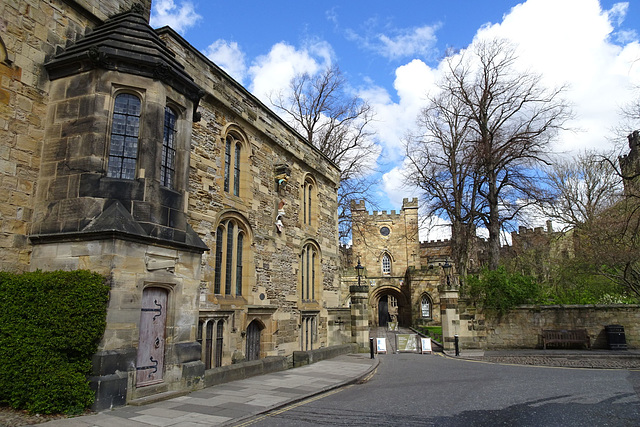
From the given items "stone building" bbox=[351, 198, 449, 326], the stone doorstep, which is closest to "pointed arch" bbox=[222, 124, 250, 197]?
the stone doorstep

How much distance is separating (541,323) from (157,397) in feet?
56.0

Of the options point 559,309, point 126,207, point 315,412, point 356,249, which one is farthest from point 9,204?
point 356,249

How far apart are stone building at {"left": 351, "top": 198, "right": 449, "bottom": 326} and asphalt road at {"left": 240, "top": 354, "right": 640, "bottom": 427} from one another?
83.9ft

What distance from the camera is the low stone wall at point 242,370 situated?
9.93 meters

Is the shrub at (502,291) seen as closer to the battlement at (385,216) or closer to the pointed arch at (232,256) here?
the pointed arch at (232,256)

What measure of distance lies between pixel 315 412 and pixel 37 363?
4663 mm

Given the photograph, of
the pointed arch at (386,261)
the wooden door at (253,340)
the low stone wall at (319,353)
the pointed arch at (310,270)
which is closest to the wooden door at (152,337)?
the wooden door at (253,340)

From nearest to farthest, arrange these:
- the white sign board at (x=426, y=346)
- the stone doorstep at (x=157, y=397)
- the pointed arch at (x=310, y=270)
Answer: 1. the stone doorstep at (x=157, y=397)
2. the pointed arch at (x=310, y=270)
3. the white sign board at (x=426, y=346)

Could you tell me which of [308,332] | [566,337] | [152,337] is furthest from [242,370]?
[566,337]

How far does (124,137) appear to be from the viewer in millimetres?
8734

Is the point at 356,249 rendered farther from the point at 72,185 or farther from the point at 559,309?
the point at 72,185

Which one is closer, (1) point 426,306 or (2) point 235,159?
(2) point 235,159

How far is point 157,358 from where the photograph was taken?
853cm

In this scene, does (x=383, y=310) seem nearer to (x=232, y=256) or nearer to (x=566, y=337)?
(x=566, y=337)
